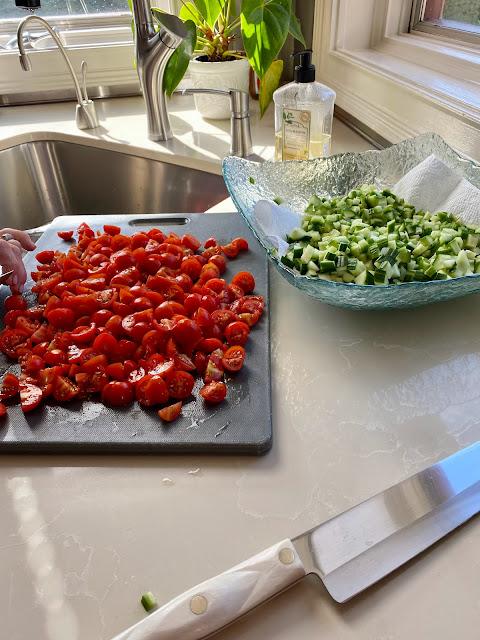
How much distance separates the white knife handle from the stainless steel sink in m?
1.11

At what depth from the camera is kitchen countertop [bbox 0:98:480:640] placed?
1.34 ft

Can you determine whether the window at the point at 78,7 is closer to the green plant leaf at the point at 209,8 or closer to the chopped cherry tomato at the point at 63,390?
the green plant leaf at the point at 209,8

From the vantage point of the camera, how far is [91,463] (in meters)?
0.55

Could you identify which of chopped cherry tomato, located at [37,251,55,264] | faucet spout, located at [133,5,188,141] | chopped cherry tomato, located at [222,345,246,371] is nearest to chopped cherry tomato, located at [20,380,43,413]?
chopped cherry tomato, located at [222,345,246,371]

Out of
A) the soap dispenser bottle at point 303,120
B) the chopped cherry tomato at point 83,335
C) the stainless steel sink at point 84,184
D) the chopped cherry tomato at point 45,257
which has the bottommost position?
the stainless steel sink at point 84,184

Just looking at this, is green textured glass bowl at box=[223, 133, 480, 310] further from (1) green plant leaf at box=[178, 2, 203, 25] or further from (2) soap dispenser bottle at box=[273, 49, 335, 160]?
(1) green plant leaf at box=[178, 2, 203, 25]

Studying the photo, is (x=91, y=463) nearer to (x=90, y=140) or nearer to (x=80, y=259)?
(x=80, y=259)

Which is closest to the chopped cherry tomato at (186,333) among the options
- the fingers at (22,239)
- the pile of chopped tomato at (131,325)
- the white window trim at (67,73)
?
the pile of chopped tomato at (131,325)

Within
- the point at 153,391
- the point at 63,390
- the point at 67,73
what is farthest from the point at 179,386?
the point at 67,73

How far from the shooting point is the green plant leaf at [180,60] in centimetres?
129

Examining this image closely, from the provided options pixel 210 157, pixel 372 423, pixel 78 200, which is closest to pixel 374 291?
pixel 372 423

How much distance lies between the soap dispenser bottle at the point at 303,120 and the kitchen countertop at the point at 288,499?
566 mm

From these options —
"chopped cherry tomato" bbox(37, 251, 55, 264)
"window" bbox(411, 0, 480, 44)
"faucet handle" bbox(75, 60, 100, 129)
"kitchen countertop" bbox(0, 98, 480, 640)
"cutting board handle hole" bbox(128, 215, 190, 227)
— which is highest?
"window" bbox(411, 0, 480, 44)

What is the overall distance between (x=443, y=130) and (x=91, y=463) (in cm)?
95
